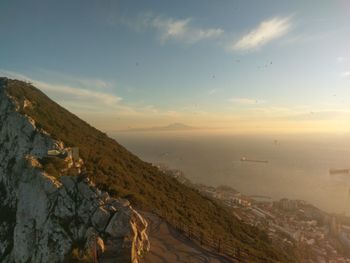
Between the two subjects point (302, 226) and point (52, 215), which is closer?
point (52, 215)

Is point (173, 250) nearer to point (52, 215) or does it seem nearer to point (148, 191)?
point (52, 215)

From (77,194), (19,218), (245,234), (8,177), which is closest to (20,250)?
(19,218)

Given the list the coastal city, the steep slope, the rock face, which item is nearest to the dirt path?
the rock face

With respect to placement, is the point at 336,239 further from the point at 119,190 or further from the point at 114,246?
the point at 114,246

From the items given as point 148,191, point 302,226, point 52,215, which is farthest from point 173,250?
point 302,226

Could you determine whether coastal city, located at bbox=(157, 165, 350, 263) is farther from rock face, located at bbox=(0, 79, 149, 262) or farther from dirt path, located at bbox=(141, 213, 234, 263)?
rock face, located at bbox=(0, 79, 149, 262)

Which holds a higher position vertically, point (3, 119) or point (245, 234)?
point (3, 119)
